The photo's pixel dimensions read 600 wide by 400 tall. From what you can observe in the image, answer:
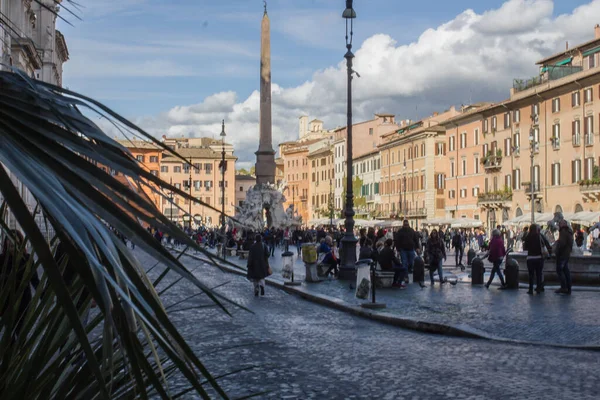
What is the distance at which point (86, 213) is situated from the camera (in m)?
1.29

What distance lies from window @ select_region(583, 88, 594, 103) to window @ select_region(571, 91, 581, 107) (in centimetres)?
74

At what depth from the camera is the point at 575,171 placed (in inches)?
2331

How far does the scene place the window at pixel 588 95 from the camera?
2219 inches

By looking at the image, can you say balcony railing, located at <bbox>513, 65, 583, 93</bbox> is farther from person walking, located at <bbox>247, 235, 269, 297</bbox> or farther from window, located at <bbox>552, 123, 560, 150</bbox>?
person walking, located at <bbox>247, 235, 269, 297</bbox>

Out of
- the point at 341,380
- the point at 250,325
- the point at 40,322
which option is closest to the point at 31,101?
the point at 40,322

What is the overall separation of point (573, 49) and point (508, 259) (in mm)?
44995

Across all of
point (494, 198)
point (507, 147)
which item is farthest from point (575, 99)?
point (494, 198)

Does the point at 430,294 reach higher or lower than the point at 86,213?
lower

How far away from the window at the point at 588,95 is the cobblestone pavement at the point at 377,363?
152 ft

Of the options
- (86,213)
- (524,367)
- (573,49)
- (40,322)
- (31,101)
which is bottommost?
(524,367)

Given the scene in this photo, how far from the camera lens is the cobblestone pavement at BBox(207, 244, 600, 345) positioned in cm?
1232

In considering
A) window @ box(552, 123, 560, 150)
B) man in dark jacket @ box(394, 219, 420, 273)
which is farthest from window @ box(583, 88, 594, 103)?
man in dark jacket @ box(394, 219, 420, 273)

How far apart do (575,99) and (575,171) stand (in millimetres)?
4596

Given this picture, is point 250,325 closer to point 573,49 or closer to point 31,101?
point 31,101
